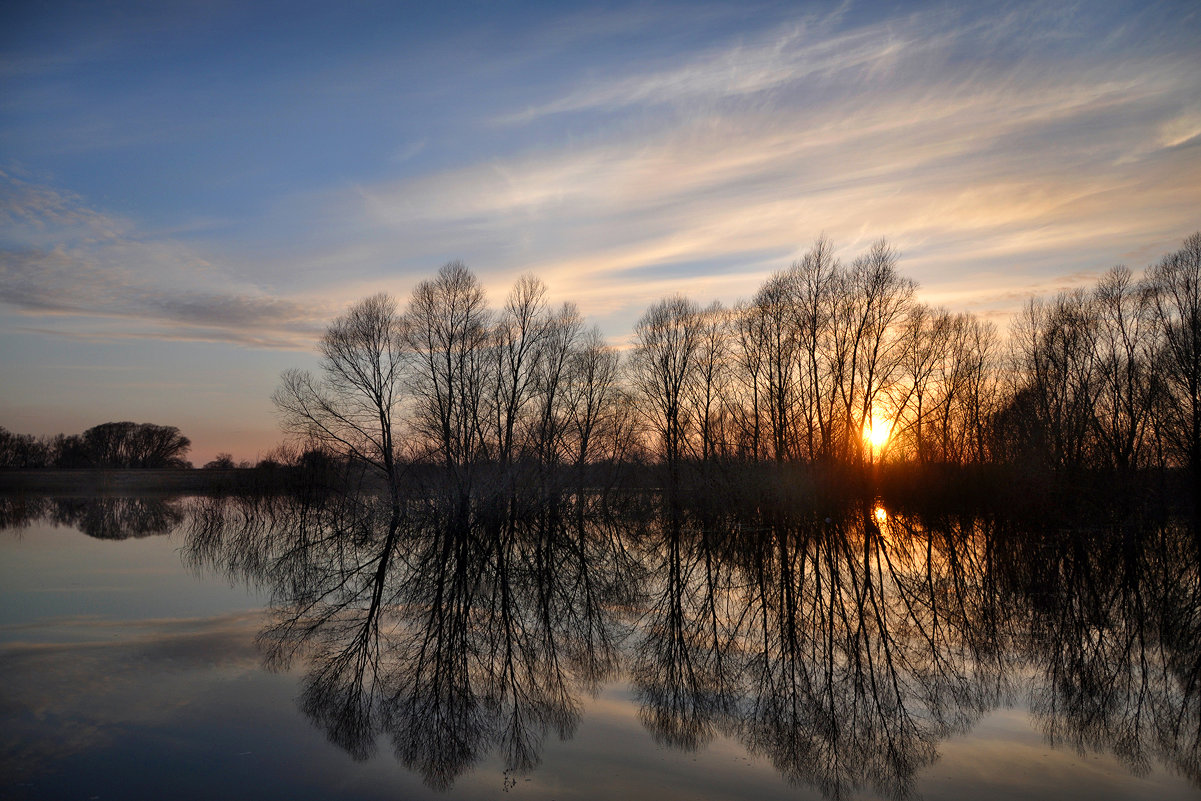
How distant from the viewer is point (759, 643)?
9.30 meters

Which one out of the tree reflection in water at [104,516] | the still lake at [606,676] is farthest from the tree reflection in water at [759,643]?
the tree reflection in water at [104,516]

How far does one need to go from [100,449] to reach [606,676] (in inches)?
4083

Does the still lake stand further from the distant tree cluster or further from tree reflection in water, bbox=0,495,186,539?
the distant tree cluster

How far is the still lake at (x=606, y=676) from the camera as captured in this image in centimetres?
541


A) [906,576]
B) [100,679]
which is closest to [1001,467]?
[906,576]

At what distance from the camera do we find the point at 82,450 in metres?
90.7

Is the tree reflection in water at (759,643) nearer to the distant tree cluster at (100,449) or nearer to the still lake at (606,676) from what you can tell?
the still lake at (606,676)

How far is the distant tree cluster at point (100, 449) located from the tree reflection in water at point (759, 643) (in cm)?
8661

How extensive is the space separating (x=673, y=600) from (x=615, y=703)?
5339 mm

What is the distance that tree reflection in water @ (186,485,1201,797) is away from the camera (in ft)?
20.6

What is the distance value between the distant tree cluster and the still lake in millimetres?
86834

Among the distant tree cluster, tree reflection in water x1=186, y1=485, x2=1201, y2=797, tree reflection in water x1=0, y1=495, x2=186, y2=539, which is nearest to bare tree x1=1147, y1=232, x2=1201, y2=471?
tree reflection in water x1=186, y1=485, x2=1201, y2=797

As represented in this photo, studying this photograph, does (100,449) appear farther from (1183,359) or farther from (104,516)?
(1183,359)

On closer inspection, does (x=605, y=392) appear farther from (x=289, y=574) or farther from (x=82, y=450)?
(x=82, y=450)
